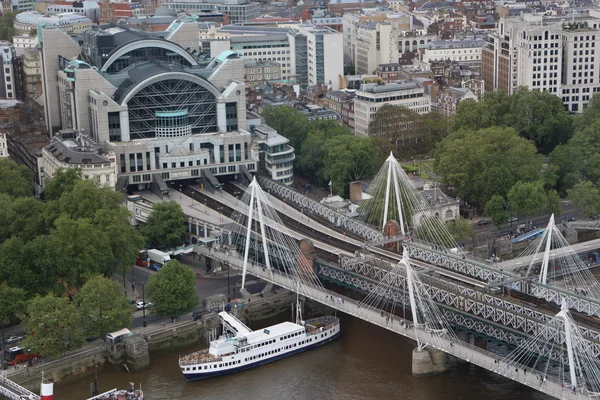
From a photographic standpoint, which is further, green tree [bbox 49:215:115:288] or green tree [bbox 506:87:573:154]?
green tree [bbox 506:87:573:154]

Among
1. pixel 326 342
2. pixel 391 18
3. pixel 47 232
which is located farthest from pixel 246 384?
pixel 391 18

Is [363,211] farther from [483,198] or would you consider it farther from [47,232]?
[47,232]

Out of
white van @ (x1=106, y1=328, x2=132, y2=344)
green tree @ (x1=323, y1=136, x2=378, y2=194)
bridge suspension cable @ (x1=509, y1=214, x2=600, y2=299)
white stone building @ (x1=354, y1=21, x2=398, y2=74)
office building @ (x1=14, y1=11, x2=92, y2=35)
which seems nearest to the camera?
white van @ (x1=106, y1=328, x2=132, y2=344)

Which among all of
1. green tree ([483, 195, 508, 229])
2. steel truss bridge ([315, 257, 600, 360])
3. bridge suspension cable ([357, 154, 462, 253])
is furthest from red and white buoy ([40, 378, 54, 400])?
green tree ([483, 195, 508, 229])

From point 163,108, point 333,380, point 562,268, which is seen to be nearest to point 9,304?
point 333,380

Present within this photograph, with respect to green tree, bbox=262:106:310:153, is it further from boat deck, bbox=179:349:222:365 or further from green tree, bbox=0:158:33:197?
boat deck, bbox=179:349:222:365

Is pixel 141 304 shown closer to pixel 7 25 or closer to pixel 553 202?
pixel 553 202

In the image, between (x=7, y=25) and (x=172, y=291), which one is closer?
(x=172, y=291)
